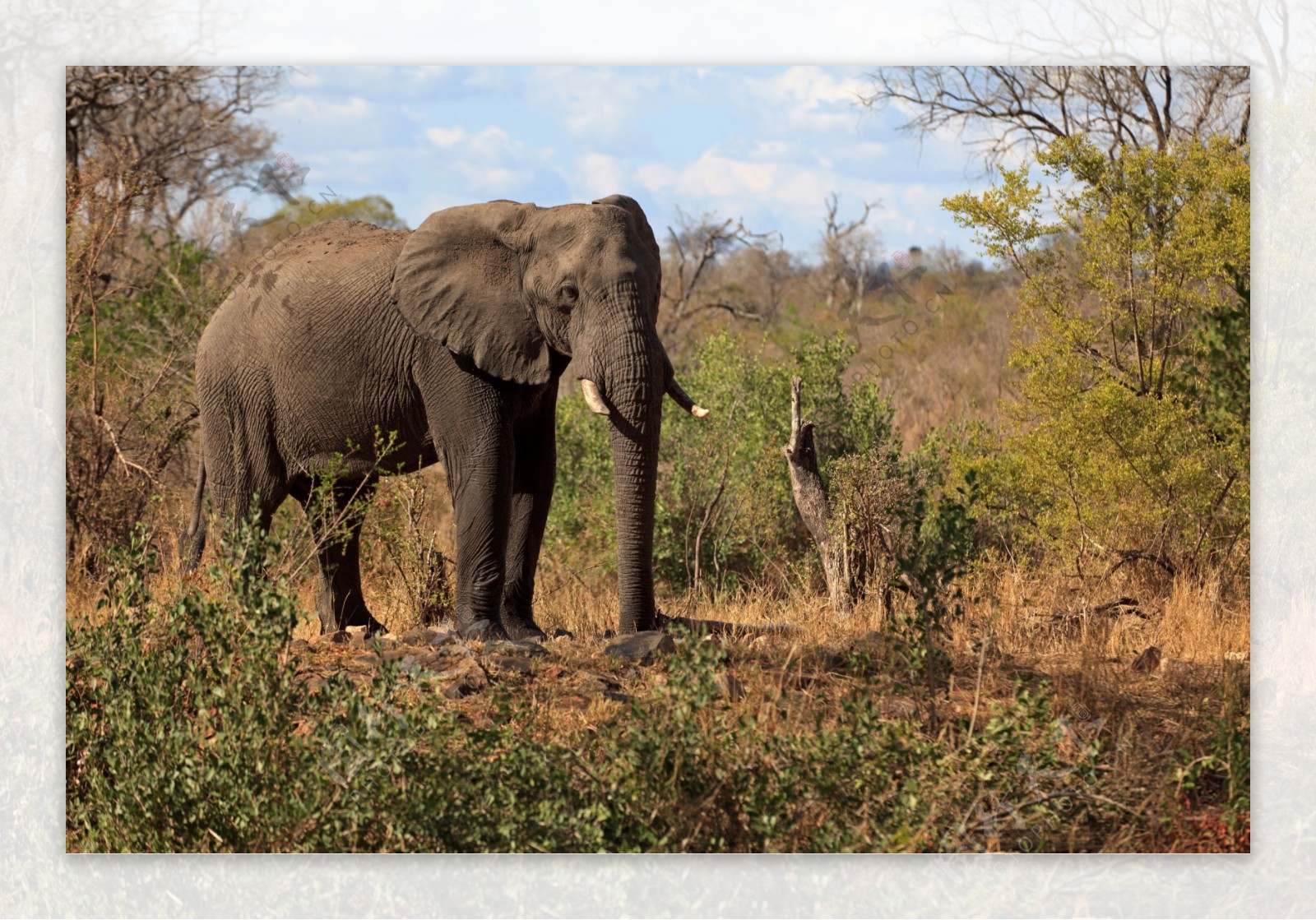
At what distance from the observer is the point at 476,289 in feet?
24.8

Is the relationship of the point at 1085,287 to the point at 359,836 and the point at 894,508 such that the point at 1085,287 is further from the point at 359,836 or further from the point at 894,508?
the point at 359,836

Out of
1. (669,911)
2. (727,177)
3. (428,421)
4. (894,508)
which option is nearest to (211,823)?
(669,911)

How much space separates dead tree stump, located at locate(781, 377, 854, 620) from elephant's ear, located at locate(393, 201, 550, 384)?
2.05m

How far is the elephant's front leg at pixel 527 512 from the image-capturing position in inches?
310

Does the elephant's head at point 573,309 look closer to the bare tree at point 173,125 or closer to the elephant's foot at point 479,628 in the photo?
the elephant's foot at point 479,628

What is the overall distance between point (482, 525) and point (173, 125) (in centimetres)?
840

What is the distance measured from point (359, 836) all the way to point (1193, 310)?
18.5 ft

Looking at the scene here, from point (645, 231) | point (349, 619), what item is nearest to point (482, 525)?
point (645, 231)

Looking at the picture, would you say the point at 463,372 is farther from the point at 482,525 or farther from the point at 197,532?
the point at 197,532

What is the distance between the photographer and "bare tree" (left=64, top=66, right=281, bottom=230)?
12.0m

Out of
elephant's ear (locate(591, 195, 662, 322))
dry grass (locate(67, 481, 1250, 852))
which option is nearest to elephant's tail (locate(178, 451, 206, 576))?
dry grass (locate(67, 481, 1250, 852))

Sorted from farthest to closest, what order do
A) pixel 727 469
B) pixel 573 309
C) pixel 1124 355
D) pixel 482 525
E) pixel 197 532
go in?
pixel 727 469
pixel 1124 355
pixel 197 532
pixel 482 525
pixel 573 309

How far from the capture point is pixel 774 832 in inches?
230

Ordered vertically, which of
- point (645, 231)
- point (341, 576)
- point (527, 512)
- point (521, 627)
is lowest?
point (521, 627)
